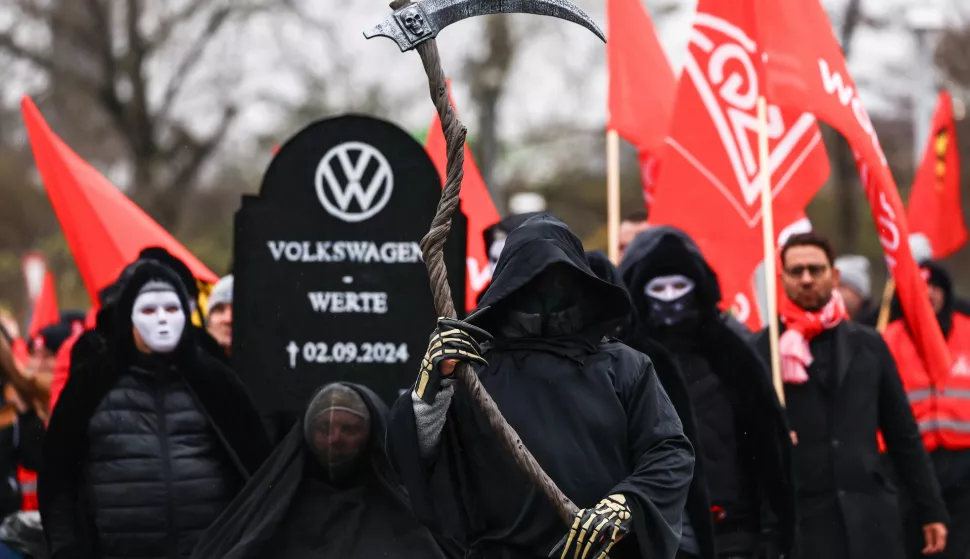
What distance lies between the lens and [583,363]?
17.0 feet

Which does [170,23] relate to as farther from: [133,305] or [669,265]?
[669,265]

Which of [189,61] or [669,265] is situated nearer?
[669,265]

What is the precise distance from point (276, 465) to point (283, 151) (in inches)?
65.9

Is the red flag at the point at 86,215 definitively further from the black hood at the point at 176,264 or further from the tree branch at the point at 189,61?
the tree branch at the point at 189,61

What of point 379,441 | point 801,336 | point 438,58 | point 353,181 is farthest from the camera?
point 353,181

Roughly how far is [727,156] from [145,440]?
11.8 ft

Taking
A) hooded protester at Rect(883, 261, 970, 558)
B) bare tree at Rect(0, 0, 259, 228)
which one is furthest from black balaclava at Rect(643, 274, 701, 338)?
bare tree at Rect(0, 0, 259, 228)

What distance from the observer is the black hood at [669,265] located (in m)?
7.54

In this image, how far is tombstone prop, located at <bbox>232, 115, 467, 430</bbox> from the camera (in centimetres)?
818

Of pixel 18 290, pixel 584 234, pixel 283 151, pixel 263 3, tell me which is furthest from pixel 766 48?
pixel 18 290

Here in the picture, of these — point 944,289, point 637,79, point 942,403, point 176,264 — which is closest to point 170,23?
point 637,79

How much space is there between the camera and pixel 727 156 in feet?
31.3

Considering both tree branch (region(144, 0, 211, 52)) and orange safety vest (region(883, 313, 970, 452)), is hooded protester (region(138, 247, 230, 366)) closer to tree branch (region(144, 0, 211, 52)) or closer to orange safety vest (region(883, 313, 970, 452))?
orange safety vest (region(883, 313, 970, 452))

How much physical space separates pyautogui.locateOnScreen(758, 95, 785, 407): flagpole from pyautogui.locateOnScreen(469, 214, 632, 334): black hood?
9.94ft
